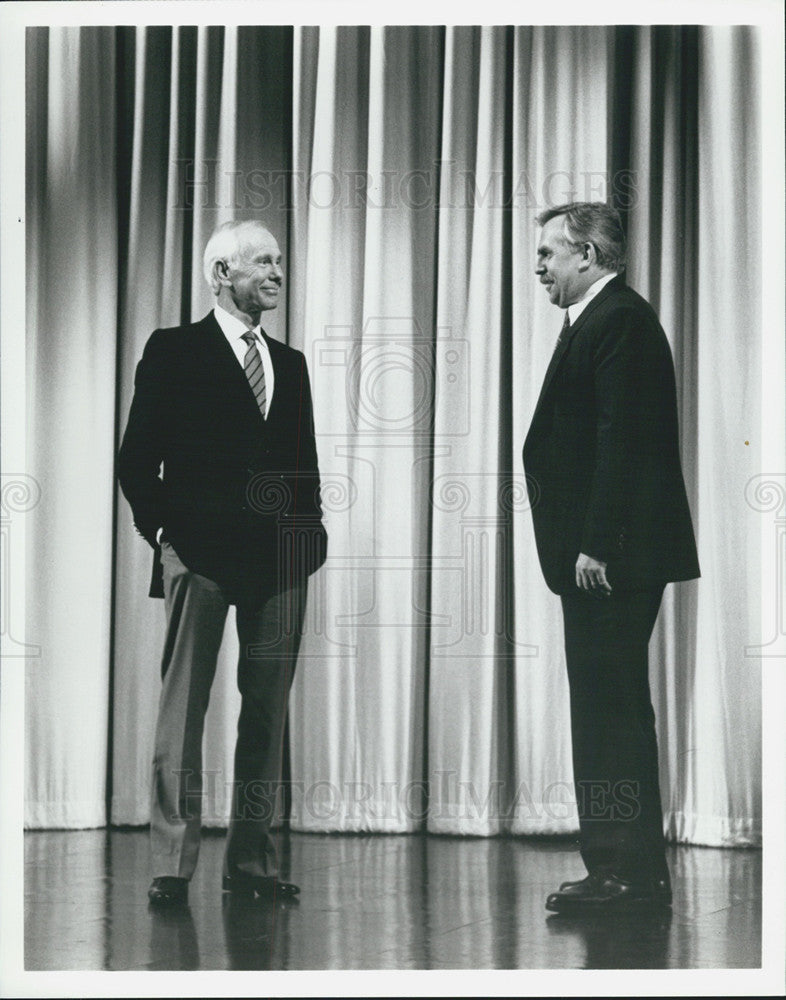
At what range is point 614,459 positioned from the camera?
3174 millimetres

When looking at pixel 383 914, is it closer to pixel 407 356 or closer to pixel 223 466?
pixel 223 466

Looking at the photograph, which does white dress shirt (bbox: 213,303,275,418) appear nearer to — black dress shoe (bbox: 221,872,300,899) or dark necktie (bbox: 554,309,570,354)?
dark necktie (bbox: 554,309,570,354)

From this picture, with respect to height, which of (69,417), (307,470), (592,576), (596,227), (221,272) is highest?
(596,227)

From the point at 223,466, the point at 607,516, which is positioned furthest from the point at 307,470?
the point at 607,516

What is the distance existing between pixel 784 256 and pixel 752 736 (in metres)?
1.25

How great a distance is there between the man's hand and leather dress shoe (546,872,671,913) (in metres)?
0.74

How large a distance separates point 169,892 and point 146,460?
3.62ft

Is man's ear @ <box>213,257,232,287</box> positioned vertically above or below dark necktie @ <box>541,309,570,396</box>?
above

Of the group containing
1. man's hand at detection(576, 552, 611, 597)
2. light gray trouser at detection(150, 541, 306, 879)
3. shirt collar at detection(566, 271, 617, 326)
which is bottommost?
light gray trouser at detection(150, 541, 306, 879)

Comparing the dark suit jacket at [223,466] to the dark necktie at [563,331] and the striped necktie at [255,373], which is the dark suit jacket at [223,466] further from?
the dark necktie at [563,331]

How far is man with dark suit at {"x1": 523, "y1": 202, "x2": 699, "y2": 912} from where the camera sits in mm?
3174

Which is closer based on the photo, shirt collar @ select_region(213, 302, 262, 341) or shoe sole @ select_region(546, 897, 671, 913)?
shoe sole @ select_region(546, 897, 671, 913)

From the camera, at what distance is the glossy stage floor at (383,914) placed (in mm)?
3070

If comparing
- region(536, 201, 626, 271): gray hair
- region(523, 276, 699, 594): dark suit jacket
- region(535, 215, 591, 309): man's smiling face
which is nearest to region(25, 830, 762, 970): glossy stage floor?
region(523, 276, 699, 594): dark suit jacket
